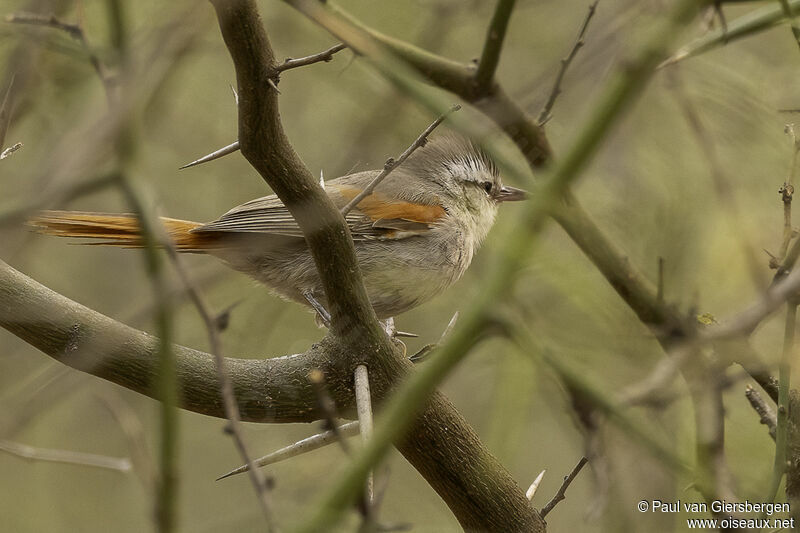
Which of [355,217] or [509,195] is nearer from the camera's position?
[355,217]

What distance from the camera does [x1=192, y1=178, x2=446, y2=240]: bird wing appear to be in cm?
412

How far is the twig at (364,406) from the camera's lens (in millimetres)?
2230

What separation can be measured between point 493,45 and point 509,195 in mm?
1853

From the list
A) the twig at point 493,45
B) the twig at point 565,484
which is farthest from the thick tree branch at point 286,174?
the twig at point 493,45

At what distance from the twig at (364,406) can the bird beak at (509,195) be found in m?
2.46

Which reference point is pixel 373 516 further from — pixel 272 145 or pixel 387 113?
pixel 387 113

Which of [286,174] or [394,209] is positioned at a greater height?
[394,209]

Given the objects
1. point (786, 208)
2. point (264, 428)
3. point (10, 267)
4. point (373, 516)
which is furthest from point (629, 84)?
point (264, 428)

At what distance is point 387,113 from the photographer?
3527 millimetres

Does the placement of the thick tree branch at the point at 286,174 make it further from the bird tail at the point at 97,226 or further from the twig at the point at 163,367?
the bird tail at the point at 97,226

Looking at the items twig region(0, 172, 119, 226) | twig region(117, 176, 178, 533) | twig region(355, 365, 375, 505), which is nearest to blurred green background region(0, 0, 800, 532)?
twig region(0, 172, 119, 226)

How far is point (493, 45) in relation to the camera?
330 cm

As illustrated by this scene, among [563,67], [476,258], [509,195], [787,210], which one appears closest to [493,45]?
[563,67]

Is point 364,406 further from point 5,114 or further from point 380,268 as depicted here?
point 380,268
